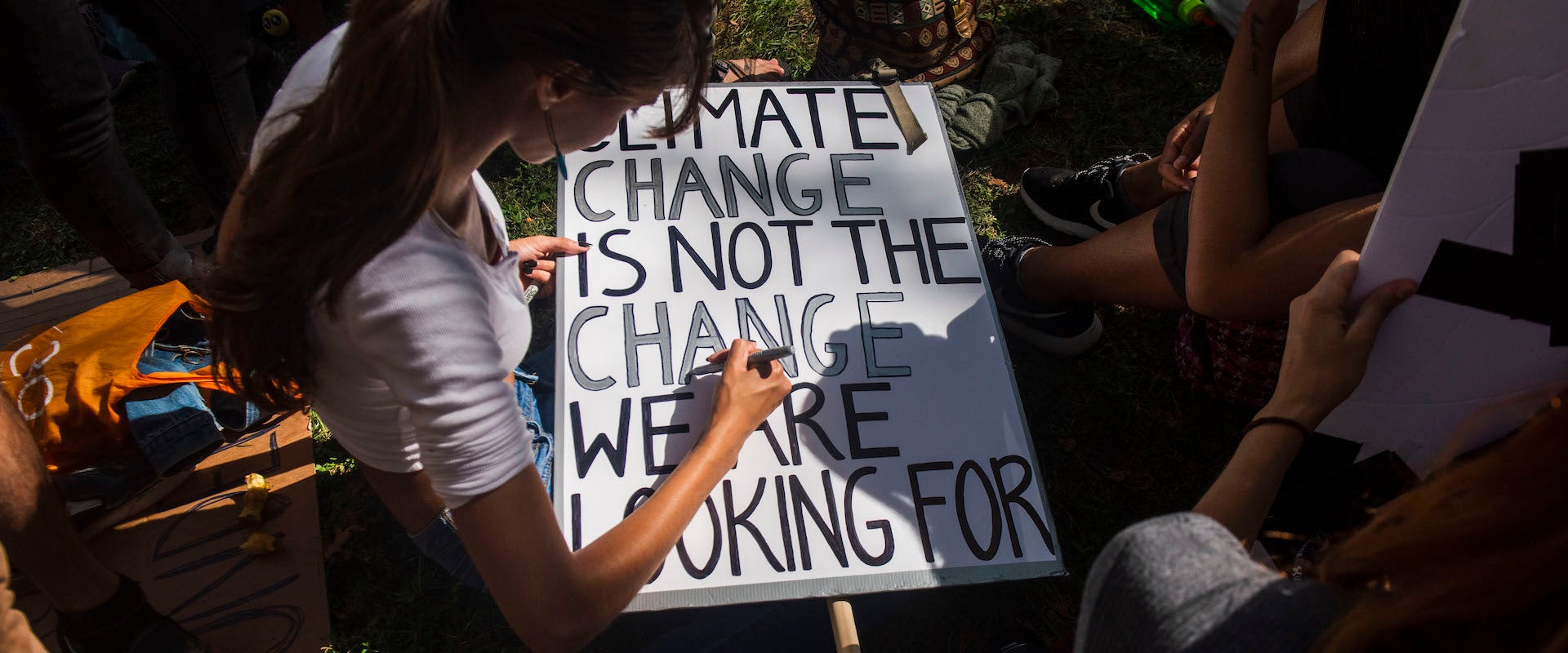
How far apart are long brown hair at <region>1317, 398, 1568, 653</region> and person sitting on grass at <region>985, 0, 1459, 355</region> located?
793 mm

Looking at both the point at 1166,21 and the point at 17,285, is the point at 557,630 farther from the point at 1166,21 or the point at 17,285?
the point at 1166,21

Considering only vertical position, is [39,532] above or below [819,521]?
above

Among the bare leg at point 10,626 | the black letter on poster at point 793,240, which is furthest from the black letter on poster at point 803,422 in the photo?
the bare leg at point 10,626

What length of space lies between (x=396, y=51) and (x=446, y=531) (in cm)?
89

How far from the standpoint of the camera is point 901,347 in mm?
1647

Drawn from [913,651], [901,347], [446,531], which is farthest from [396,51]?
[913,651]

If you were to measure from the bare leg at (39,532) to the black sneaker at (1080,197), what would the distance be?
7.62 feet

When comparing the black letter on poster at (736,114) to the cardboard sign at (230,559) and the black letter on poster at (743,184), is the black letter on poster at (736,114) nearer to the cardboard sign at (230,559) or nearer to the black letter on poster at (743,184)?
the black letter on poster at (743,184)

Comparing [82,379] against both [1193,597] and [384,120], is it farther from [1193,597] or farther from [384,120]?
[1193,597]

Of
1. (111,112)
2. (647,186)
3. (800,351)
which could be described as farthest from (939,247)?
(111,112)

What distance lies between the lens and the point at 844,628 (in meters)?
1.38

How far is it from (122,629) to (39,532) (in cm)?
Result: 25

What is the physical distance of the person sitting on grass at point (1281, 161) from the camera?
57.2 inches

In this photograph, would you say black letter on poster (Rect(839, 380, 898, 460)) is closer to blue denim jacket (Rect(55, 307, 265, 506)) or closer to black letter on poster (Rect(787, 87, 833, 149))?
black letter on poster (Rect(787, 87, 833, 149))
